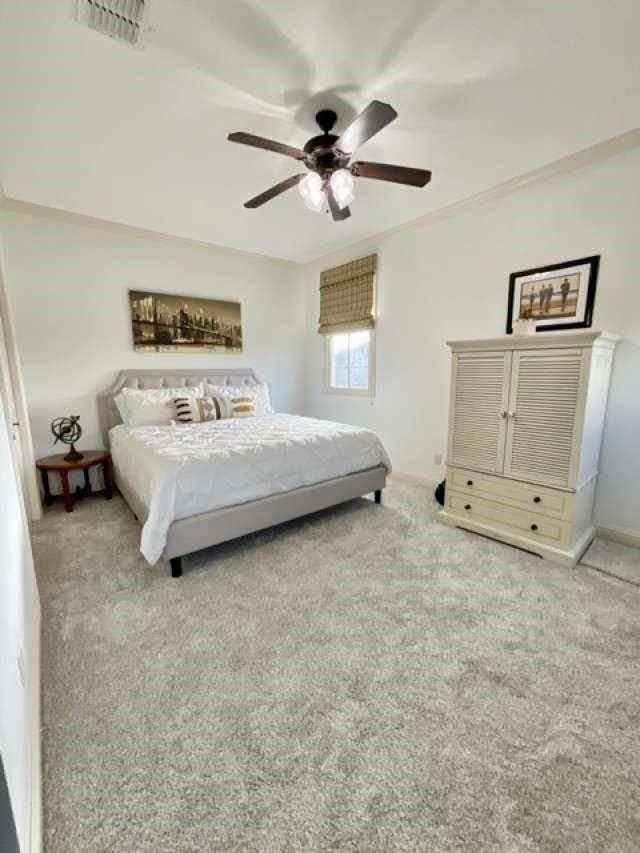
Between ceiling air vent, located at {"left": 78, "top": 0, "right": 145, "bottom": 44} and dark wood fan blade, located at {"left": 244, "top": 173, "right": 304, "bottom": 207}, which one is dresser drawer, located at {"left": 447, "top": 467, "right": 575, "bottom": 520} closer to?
dark wood fan blade, located at {"left": 244, "top": 173, "right": 304, "bottom": 207}

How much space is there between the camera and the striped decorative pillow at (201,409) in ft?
11.8

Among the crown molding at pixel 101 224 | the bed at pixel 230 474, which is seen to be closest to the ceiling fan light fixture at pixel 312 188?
the bed at pixel 230 474

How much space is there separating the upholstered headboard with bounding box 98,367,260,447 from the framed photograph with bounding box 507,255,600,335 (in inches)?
121

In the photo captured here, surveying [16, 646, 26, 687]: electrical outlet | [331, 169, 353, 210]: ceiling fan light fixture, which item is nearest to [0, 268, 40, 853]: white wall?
[16, 646, 26, 687]: electrical outlet

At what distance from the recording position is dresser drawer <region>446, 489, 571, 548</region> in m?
2.39

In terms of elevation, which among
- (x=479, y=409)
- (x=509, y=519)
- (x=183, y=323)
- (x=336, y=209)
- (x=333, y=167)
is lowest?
(x=509, y=519)

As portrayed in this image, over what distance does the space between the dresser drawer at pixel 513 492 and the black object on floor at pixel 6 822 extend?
107 inches

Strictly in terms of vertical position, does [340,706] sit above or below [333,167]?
below

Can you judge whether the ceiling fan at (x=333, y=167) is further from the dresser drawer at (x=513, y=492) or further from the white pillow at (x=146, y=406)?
the white pillow at (x=146, y=406)

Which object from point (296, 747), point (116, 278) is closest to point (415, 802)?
point (296, 747)

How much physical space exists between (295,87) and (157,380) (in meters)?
2.99

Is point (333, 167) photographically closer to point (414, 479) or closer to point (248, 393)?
point (248, 393)

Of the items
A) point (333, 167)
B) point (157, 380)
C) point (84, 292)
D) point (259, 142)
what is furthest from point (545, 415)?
point (84, 292)

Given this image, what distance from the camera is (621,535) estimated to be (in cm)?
261
